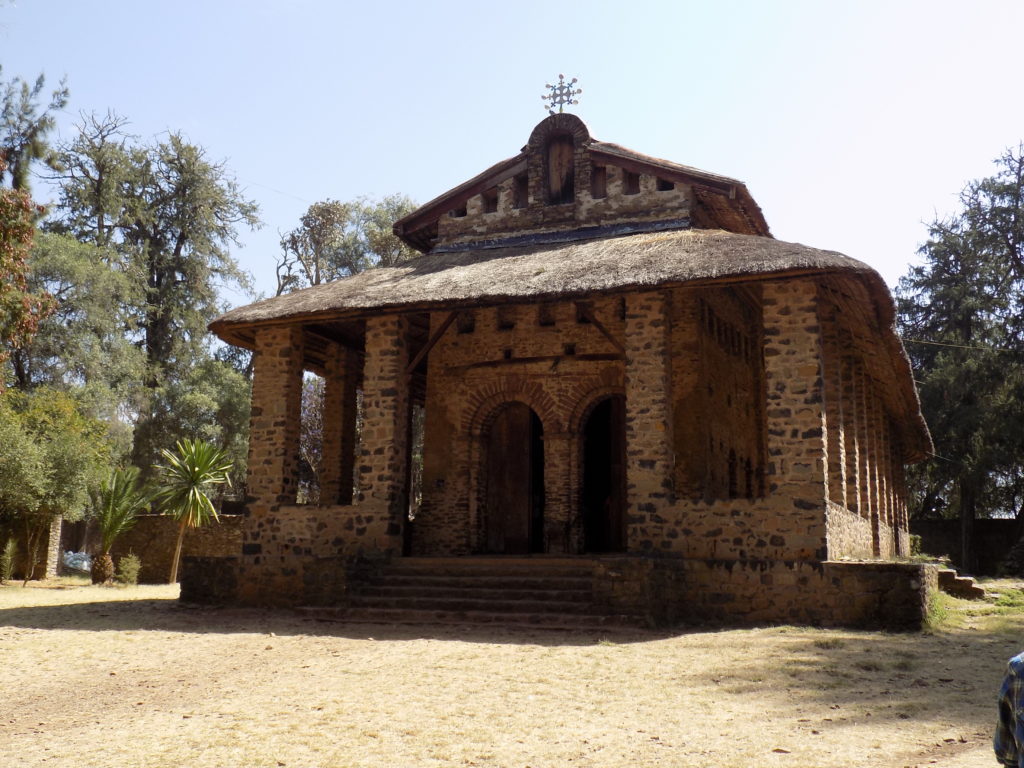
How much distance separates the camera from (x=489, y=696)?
728cm

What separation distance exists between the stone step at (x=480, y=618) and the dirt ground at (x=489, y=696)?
376 millimetres

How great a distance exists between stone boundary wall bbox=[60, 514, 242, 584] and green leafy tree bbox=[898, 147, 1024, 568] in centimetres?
2206

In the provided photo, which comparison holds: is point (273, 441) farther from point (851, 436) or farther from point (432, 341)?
point (851, 436)

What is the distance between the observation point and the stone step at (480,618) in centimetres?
1081

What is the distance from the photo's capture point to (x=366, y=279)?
1590 cm

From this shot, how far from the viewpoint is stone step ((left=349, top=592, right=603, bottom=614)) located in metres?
11.4

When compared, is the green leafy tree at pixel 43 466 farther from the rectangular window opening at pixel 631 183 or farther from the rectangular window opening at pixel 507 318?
the rectangular window opening at pixel 631 183

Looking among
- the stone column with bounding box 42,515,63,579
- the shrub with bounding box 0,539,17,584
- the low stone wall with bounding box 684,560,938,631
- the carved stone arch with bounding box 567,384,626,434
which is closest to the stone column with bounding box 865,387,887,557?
the carved stone arch with bounding box 567,384,626,434

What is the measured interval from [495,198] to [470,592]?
858 centimetres

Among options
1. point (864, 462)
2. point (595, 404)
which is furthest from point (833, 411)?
point (864, 462)

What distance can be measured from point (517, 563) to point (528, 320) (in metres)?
5.22

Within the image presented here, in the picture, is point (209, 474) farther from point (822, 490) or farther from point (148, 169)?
point (148, 169)

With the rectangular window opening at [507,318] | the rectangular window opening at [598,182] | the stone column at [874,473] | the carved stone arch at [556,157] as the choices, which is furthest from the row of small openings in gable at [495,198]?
the stone column at [874,473]

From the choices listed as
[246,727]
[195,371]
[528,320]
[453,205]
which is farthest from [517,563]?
[195,371]
